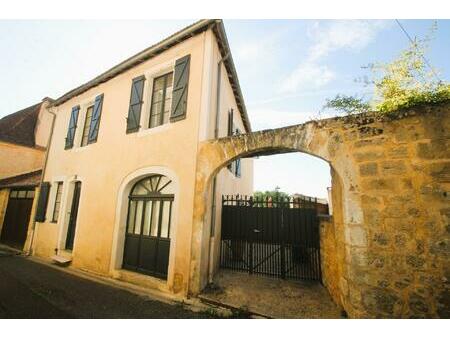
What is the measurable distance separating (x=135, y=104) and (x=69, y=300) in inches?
191

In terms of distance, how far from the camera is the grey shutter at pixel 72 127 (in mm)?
8164

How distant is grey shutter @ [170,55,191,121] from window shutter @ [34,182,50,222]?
6.21 meters

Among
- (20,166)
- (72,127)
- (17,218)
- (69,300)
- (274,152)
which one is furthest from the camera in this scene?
(20,166)

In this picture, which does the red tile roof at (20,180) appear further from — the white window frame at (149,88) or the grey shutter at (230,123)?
the grey shutter at (230,123)

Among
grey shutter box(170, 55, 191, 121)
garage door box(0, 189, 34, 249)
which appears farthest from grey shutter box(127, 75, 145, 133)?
garage door box(0, 189, 34, 249)

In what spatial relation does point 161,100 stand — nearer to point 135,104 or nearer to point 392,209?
point 135,104

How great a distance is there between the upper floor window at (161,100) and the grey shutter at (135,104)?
0.34 m

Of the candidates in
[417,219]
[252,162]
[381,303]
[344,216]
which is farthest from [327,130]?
[252,162]

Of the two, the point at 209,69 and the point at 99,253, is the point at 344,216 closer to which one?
the point at 209,69

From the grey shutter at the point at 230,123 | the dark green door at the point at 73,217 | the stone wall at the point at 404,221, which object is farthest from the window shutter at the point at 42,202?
the stone wall at the point at 404,221

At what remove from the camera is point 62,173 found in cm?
801

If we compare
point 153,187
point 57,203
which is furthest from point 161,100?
point 57,203

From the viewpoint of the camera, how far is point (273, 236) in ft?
19.7

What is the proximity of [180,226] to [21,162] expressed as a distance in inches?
500
